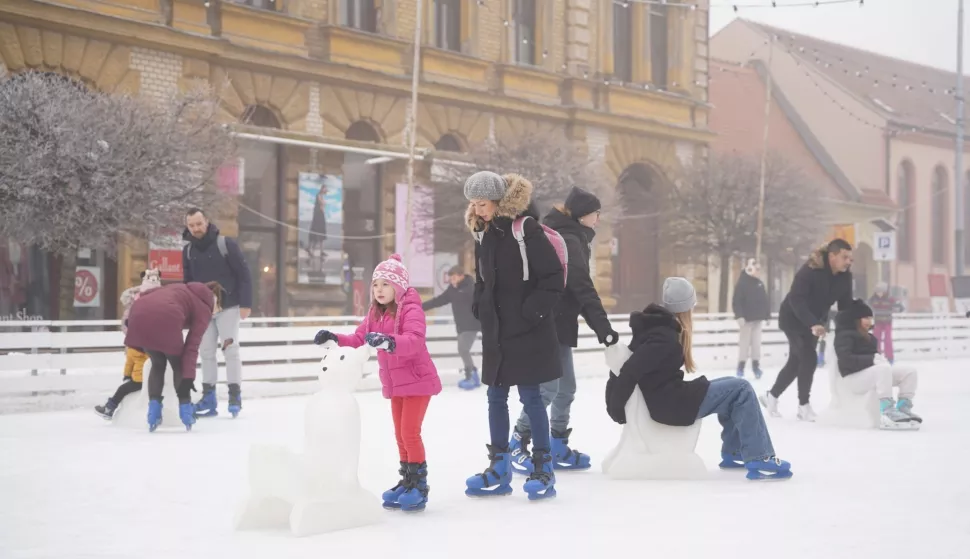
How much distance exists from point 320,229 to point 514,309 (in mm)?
16276

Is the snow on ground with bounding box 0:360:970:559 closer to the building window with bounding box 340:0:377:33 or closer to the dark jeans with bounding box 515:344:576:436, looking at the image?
the dark jeans with bounding box 515:344:576:436

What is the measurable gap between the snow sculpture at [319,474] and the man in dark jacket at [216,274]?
4.97 m

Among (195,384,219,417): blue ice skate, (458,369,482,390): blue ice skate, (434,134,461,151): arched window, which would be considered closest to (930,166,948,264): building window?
(434,134,461,151): arched window

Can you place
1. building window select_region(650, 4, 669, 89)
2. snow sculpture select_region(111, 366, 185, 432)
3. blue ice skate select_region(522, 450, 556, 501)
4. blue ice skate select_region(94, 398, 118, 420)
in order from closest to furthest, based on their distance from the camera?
blue ice skate select_region(522, 450, 556, 501) → snow sculpture select_region(111, 366, 185, 432) → blue ice skate select_region(94, 398, 118, 420) → building window select_region(650, 4, 669, 89)

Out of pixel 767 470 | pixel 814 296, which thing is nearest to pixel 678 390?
pixel 767 470

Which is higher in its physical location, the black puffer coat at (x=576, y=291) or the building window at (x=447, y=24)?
the building window at (x=447, y=24)

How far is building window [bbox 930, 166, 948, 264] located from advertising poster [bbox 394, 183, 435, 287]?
88.0 ft

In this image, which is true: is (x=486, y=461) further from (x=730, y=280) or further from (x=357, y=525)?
(x=730, y=280)

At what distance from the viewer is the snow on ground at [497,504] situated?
5074 mm

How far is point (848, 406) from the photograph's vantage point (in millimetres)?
10227

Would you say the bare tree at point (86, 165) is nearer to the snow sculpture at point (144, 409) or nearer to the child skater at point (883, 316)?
the snow sculpture at point (144, 409)

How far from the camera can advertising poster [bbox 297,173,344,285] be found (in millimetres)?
21906

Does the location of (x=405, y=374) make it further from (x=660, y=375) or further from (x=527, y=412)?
(x=660, y=375)

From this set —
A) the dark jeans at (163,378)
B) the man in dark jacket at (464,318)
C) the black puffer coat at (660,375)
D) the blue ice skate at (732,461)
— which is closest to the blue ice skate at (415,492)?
the black puffer coat at (660,375)
